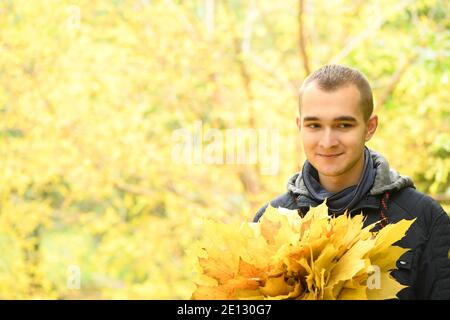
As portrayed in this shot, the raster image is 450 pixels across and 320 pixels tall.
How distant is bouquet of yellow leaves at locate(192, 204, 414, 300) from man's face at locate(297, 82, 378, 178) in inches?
17.5

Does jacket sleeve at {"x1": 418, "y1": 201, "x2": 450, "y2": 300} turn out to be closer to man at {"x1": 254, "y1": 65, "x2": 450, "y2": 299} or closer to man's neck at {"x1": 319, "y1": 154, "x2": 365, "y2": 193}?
man at {"x1": 254, "y1": 65, "x2": 450, "y2": 299}

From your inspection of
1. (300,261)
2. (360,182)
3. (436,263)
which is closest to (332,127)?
(360,182)

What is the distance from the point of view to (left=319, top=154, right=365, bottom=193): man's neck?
1774 millimetres

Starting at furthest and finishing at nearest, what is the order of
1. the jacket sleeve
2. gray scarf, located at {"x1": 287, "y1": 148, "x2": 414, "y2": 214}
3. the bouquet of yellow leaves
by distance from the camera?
gray scarf, located at {"x1": 287, "y1": 148, "x2": 414, "y2": 214}, the jacket sleeve, the bouquet of yellow leaves

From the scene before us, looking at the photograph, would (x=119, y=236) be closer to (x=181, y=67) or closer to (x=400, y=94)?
(x=181, y=67)

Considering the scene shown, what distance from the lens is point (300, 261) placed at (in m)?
1.18

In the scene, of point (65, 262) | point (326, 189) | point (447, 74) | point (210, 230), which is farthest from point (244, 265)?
point (65, 262)

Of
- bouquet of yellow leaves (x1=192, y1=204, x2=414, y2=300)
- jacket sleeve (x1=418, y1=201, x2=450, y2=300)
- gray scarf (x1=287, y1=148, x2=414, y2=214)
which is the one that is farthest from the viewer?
gray scarf (x1=287, y1=148, x2=414, y2=214)

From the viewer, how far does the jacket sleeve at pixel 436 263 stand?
163 centimetres

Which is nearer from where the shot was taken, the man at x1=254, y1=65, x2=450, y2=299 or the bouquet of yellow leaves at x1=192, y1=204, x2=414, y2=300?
the bouquet of yellow leaves at x1=192, y1=204, x2=414, y2=300

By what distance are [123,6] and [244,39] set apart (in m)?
1.08

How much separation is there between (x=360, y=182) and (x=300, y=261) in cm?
60

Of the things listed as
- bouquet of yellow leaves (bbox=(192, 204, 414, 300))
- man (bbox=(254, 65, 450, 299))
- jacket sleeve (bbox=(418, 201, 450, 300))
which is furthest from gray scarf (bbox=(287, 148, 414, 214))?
bouquet of yellow leaves (bbox=(192, 204, 414, 300))

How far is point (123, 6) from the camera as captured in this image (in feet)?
22.4
